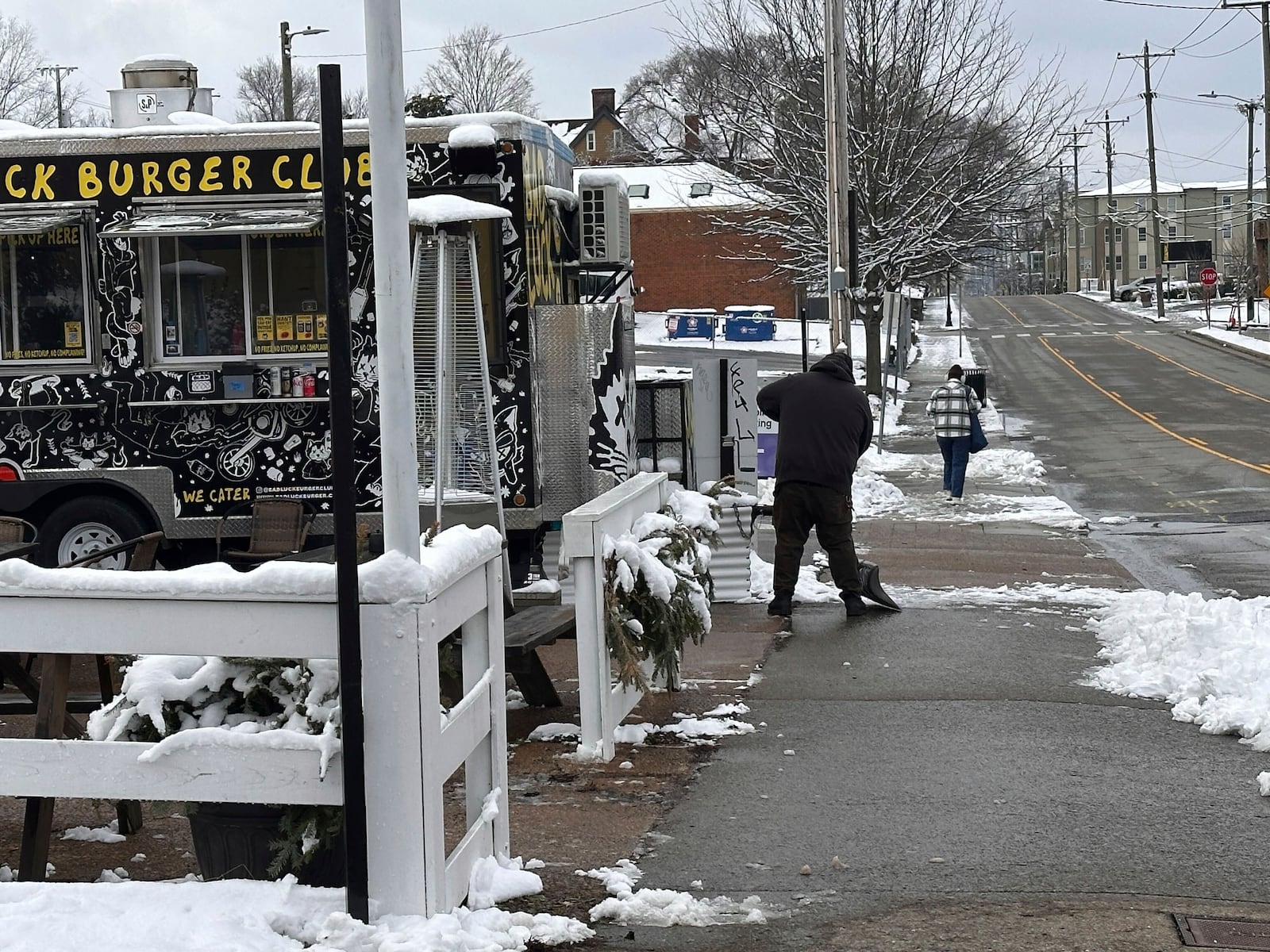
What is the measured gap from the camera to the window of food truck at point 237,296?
10625 mm

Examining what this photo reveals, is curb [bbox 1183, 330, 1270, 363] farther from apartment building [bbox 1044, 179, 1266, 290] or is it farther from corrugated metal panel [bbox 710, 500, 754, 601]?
apartment building [bbox 1044, 179, 1266, 290]

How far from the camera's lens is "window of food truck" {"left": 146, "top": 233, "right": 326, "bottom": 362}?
10.6m

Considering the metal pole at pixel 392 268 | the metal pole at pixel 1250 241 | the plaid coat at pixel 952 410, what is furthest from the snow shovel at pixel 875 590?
the metal pole at pixel 1250 241

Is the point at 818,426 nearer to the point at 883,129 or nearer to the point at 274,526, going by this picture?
the point at 274,526

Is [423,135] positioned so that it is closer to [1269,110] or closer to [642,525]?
[642,525]

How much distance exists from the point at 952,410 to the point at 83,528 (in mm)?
11440

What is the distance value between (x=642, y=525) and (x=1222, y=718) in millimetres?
2932

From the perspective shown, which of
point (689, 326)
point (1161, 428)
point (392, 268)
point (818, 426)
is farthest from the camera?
point (689, 326)

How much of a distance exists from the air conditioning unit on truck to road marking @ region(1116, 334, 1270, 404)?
93.0ft

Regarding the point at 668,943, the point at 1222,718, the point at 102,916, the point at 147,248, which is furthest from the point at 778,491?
the point at 102,916

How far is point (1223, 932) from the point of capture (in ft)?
14.5

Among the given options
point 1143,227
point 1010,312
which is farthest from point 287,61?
point 1143,227

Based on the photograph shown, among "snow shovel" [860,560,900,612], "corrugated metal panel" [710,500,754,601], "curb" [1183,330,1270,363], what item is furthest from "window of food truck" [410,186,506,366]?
"curb" [1183,330,1270,363]

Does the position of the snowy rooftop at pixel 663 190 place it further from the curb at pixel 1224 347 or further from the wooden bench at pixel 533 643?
the wooden bench at pixel 533 643
